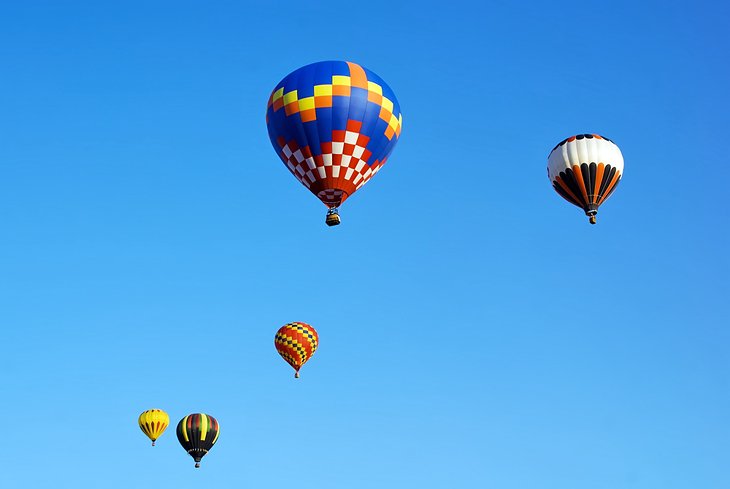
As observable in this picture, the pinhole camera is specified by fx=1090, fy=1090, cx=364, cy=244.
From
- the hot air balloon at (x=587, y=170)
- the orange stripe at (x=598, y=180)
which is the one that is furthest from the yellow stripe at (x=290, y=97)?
the orange stripe at (x=598, y=180)

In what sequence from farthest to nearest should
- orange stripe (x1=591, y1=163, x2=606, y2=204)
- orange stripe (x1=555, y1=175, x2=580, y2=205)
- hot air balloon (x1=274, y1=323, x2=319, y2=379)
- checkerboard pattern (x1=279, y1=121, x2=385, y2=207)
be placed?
hot air balloon (x1=274, y1=323, x2=319, y2=379), orange stripe (x1=555, y1=175, x2=580, y2=205), orange stripe (x1=591, y1=163, x2=606, y2=204), checkerboard pattern (x1=279, y1=121, x2=385, y2=207)

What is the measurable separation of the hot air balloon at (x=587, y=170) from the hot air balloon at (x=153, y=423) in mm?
31634

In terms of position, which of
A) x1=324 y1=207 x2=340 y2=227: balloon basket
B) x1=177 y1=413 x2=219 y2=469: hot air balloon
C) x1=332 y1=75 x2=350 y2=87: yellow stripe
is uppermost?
x1=332 y1=75 x2=350 y2=87: yellow stripe

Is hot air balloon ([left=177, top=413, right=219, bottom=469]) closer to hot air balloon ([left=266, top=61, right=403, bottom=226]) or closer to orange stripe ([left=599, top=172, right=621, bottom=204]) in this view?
hot air balloon ([left=266, top=61, right=403, bottom=226])

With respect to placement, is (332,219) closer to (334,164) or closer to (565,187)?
(334,164)

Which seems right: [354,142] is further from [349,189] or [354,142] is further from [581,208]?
[581,208]

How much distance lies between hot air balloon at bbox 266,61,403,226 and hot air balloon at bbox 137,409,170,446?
1165 inches

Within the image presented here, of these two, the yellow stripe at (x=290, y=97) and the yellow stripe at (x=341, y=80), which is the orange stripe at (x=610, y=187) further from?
the yellow stripe at (x=290, y=97)

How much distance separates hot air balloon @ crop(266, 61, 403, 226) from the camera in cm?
3697

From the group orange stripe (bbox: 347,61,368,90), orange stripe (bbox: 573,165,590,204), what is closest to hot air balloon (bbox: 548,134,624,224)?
orange stripe (bbox: 573,165,590,204)

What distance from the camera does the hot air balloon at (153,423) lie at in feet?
207

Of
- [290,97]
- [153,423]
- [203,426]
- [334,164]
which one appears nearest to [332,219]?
[334,164]

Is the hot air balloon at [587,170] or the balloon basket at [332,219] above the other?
the hot air balloon at [587,170]

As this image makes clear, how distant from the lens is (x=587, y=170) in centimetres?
4062
